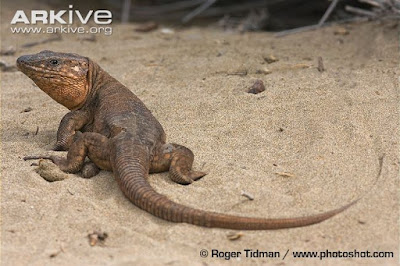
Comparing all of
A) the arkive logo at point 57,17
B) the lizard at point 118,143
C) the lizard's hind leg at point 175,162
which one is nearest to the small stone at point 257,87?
the lizard at point 118,143

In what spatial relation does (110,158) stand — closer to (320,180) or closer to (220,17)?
(320,180)

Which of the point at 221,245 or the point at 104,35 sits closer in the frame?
the point at 221,245

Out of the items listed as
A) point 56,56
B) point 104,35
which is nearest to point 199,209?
point 56,56

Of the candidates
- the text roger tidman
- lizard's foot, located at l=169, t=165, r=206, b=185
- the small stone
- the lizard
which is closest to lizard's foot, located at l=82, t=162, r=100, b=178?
the lizard

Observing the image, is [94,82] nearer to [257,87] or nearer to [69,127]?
[69,127]

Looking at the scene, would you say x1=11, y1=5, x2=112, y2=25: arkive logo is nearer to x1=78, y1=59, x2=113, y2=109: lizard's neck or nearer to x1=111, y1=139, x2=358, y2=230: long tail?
x1=78, y1=59, x2=113, y2=109: lizard's neck
